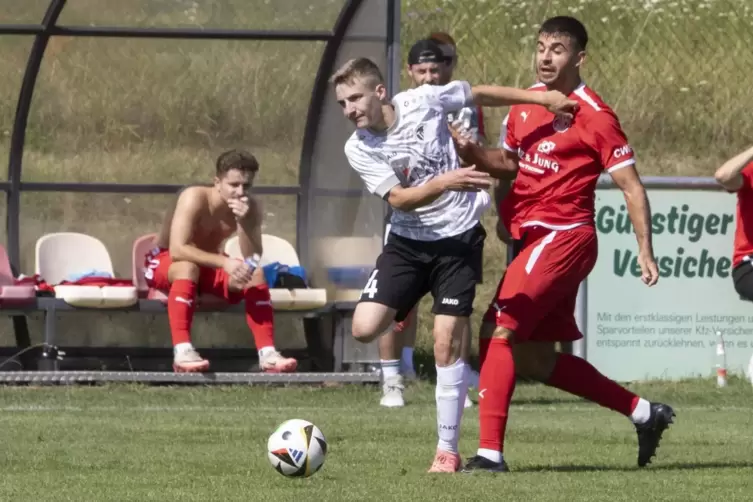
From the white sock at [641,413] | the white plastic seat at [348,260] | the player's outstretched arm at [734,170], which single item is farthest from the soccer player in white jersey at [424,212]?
the white plastic seat at [348,260]

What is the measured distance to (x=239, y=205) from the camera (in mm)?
11750

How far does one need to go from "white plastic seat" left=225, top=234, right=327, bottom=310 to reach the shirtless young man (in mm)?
315

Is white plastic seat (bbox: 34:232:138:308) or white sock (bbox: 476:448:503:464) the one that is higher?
white plastic seat (bbox: 34:232:138:308)

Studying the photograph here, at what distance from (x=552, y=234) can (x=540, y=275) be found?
222 mm

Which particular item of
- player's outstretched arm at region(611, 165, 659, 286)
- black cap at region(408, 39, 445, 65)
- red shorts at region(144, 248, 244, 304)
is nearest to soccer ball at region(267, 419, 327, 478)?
player's outstretched arm at region(611, 165, 659, 286)

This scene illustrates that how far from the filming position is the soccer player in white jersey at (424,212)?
7418 mm

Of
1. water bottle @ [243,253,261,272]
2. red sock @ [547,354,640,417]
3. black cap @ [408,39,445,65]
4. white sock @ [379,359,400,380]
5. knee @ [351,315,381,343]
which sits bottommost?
white sock @ [379,359,400,380]

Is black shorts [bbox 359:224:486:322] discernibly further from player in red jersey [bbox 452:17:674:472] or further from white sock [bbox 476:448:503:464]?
white sock [bbox 476:448:503:464]

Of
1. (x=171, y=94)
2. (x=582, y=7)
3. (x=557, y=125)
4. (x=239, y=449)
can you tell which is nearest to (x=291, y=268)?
(x=171, y=94)

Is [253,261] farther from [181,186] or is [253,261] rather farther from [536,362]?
[536,362]

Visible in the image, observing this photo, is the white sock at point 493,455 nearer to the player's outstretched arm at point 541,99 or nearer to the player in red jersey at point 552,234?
the player in red jersey at point 552,234

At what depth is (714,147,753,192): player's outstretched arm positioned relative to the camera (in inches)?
354

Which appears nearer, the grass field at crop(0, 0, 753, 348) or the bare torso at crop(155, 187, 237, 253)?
the bare torso at crop(155, 187, 237, 253)

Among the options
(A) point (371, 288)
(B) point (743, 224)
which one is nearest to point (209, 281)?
(B) point (743, 224)
